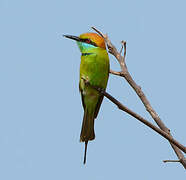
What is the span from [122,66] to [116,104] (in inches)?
31.7

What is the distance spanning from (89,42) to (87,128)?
101cm

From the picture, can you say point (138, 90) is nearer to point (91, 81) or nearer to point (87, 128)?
point (91, 81)

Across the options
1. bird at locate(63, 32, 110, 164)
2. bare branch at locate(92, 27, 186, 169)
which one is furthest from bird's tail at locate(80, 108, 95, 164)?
bare branch at locate(92, 27, 186, 169)

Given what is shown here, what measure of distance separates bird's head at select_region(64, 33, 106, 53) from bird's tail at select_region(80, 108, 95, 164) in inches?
29.6

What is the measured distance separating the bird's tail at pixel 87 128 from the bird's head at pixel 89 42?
0.75 metres

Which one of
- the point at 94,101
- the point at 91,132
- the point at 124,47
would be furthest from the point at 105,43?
the point at 91,132

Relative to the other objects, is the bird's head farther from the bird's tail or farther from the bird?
the bird's tail

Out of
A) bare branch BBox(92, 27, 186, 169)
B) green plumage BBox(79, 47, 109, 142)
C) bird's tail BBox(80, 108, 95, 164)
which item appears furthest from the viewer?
bird's tail BBox(80, 108, 95, 164)

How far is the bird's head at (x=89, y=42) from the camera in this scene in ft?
12.0

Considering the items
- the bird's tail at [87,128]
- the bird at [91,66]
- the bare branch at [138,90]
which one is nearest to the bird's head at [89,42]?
the bird at [91,66]

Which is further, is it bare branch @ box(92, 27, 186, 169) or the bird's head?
the bird's head

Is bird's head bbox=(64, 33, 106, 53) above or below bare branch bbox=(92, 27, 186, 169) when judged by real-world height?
above

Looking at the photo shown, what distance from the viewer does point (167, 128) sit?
3268mm

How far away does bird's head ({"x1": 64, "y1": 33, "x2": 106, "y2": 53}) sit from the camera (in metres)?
3.66
